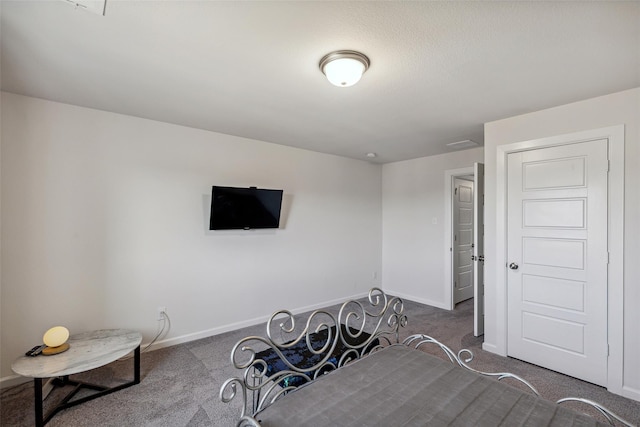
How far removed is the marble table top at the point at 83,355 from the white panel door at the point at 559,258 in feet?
11.8

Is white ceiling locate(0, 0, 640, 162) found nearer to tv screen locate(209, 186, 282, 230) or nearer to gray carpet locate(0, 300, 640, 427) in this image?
tv screen locate(209, 186, 282, 230)

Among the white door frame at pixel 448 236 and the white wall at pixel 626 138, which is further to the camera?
the white door frame at pixel 448 236

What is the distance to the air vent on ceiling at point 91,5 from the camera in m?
1.37

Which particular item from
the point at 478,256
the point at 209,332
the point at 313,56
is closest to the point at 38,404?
the point at 209,332

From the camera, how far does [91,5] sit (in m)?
1.40

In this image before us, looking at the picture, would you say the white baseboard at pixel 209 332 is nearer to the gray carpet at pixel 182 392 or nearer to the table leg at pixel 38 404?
the gray carpet at pixel 182 392

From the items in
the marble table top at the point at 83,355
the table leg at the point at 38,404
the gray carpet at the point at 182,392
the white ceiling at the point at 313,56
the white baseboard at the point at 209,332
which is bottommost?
the gray carpet at the point at 182,392

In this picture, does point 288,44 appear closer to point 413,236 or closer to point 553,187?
point 553,187

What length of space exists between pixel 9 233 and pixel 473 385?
3.55 metres

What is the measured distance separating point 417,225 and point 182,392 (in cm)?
400

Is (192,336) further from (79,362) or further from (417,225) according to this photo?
(417,225)

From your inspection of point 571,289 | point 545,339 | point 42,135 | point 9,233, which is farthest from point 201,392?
point 571,289

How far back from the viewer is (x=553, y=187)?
2.66 metres

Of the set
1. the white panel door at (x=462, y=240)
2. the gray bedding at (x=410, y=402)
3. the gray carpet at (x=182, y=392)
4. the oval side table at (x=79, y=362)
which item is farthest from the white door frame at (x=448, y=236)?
the oval side table at (x=79, y=362)
